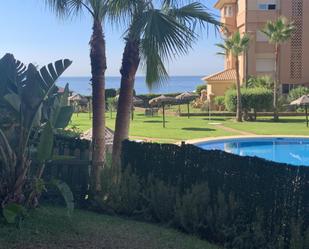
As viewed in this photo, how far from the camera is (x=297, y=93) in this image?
40594 mm

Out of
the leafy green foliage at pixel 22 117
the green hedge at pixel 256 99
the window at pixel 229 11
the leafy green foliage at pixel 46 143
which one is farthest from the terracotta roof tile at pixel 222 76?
the leafy green foliage at pixel 46 143

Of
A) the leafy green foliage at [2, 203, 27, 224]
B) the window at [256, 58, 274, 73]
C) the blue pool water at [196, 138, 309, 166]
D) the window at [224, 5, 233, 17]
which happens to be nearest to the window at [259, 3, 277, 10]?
the window at [256, 58, 274, 73]

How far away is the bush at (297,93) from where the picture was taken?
40.3m

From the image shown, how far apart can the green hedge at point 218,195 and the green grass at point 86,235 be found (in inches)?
12.1

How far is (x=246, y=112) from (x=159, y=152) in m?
30.6

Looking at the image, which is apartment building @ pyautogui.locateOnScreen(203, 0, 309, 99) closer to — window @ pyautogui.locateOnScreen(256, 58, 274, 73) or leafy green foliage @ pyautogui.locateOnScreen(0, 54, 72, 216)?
window @ pyautogui.locateOnScreen(256, 58, 274, 73)

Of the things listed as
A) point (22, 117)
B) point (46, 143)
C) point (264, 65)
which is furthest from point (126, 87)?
point (264, 65)

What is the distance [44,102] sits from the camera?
6973 millimetres

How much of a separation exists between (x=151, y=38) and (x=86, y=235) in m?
3.06

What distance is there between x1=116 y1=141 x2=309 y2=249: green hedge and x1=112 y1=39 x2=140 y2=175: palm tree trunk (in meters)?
1.45

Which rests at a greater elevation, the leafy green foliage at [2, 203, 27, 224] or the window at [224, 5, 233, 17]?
the window at [224, 5, 233, 17]

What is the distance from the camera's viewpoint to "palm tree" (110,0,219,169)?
24.3 feet

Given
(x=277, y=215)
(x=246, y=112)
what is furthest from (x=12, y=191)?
(x=246, y=112)

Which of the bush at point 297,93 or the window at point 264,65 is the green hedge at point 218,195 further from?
the window at point 264,65
